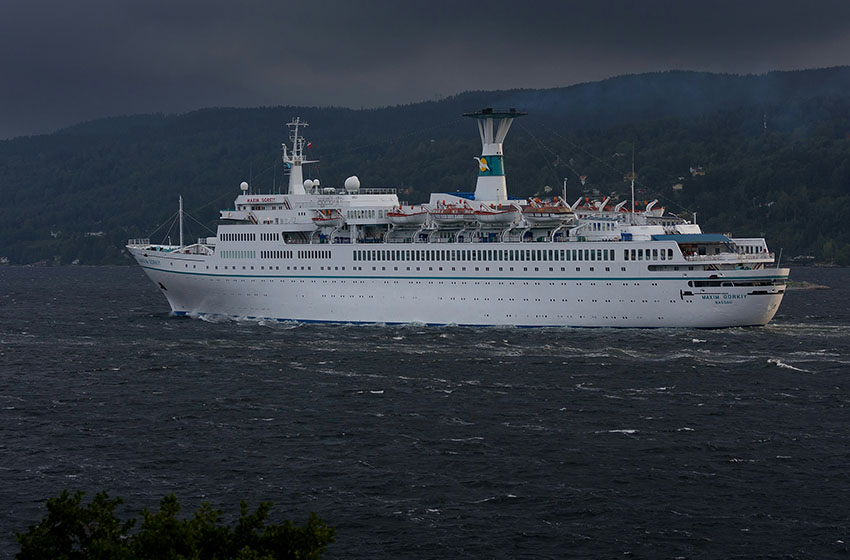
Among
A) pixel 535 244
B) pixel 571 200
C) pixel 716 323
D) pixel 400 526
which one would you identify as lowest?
pixel 400 526

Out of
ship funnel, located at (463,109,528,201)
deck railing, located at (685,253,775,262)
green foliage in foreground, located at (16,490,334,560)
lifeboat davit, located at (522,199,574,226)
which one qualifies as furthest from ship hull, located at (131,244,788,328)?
green foliage in foreground, located at (16,490,334,560)

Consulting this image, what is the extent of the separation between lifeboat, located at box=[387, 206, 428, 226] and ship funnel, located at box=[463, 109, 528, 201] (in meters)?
4.44

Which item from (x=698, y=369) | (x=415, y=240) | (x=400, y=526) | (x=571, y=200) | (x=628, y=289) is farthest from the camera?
(x=571, y=200)

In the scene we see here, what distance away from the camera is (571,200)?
19738 cm

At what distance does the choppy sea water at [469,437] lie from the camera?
2562cm

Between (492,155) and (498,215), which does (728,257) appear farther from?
(492,155)

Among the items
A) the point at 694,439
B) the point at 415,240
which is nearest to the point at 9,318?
the point at 415,240

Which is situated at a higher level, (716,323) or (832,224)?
(832,224)

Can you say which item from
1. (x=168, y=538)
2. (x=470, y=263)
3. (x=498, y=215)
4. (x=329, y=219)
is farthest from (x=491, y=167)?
(x=168, y=538)

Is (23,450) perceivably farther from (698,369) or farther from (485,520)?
(698,369)

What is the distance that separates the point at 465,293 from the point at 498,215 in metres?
5.08

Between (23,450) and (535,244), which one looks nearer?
(23,450)

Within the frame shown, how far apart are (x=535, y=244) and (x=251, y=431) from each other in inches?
1060

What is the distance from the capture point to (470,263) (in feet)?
194
